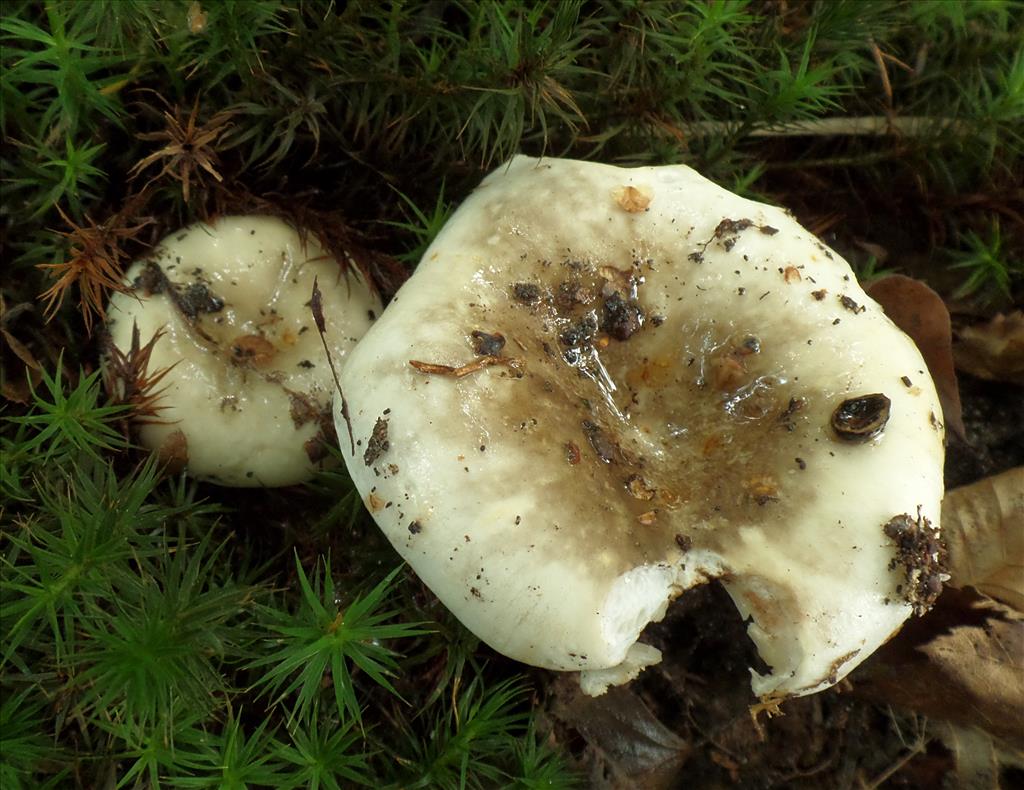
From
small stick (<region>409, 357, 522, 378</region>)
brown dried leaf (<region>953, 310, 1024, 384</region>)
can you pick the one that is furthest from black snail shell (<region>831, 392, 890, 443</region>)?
brown dried leaf (<region>953, 310, 1024, 384</region>)

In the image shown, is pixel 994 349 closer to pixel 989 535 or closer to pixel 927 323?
pixel 927 323

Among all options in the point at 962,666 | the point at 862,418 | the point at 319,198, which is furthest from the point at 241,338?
the point at 962,666

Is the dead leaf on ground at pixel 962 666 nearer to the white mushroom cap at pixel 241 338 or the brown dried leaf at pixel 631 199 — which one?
the brown dried leaf at pixel 631 199

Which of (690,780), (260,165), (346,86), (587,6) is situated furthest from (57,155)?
(690,780)

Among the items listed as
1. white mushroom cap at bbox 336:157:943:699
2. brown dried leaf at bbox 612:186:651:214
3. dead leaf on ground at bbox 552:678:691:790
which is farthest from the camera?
dead leaf on ground at bbox 552:678:691:790

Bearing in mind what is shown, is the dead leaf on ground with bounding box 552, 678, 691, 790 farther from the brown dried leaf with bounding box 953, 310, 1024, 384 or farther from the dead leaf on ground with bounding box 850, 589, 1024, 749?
the brown dried leaf with bounding box 953, 310, 1024, 384

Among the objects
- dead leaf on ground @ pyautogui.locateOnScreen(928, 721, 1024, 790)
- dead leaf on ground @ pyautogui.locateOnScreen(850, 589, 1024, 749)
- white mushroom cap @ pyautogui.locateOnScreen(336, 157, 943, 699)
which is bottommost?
dead leaf on ground @ pyautogui.locateOnScreen(928, 721, 1024, 790)
